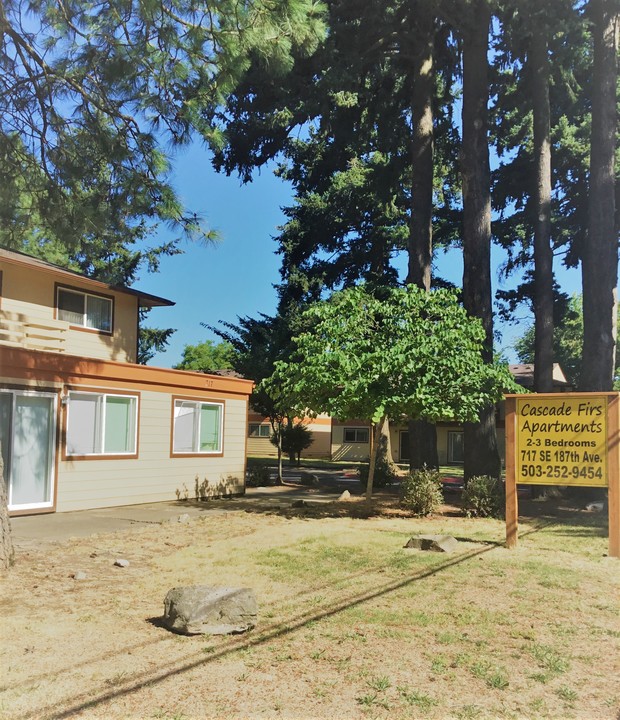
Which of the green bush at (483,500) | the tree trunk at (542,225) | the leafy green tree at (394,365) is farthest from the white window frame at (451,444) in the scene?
the leafy green tree at (394,365)

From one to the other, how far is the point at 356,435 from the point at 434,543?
3546cm

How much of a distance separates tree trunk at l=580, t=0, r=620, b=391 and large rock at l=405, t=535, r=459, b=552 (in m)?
9.53

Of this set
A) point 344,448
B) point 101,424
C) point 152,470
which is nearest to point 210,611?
point 101,424

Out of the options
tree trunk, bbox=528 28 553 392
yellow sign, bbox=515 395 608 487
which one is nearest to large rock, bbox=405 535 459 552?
yellow sign, bbox=515 395 608 487

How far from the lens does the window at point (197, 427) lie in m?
15.6

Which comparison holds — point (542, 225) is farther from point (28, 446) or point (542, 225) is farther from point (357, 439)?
point (357, 439)

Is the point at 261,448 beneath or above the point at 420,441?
beneath

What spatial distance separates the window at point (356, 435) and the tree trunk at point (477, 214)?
28.1m

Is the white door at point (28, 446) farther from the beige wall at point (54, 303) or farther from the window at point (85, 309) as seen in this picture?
the window at point (85, 309)

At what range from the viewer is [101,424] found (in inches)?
537

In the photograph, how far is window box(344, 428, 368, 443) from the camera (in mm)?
44156

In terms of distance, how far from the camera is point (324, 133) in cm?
2041

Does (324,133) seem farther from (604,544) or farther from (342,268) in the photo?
(604,544)

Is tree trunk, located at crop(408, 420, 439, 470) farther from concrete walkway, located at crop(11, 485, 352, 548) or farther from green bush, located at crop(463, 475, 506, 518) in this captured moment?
green bush, located at crop(463, 475, 506, 518)
